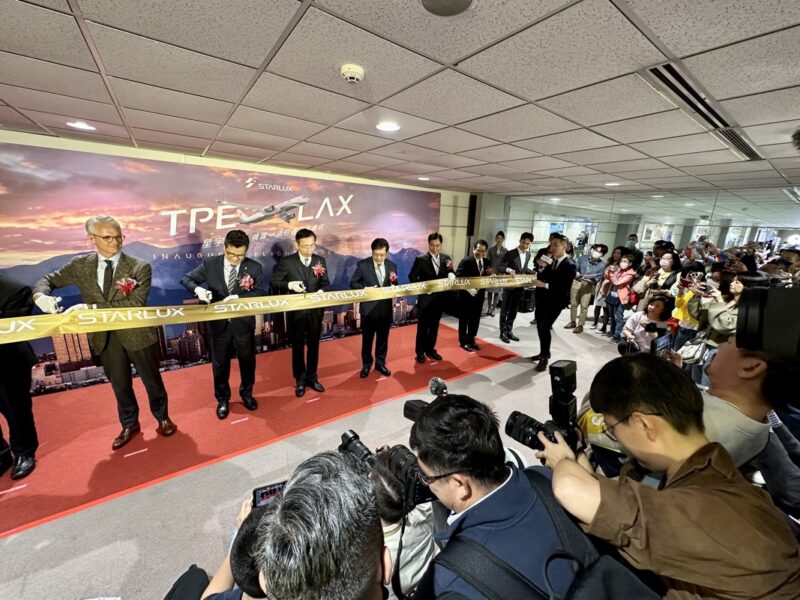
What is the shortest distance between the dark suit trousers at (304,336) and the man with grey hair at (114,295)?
1.22 metres

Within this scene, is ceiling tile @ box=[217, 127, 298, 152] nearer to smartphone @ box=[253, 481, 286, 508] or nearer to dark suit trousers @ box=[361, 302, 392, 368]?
dark suit trousers @ box=[361, 302, 392, 368]

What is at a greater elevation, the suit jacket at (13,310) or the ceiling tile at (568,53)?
the ceiling tile at (568,53)

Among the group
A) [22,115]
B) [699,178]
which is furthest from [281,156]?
[699,178]

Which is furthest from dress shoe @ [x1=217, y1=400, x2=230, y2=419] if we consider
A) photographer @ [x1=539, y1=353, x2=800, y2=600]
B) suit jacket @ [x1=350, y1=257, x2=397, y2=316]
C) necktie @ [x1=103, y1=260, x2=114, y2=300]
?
photographer @ [x1=539, y1=353, x2=800, y2=600]

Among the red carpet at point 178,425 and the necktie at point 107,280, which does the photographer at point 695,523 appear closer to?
the red carpet at point 178,425

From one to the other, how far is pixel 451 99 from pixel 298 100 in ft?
3.26

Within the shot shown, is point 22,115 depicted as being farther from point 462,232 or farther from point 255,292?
point 462,232

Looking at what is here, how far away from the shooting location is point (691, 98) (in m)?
1.84

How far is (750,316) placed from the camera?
866mm

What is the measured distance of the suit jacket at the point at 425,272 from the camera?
14.5 ft

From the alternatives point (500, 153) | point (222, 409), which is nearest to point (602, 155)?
point (500, 153)

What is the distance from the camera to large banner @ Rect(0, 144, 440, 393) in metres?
3.29

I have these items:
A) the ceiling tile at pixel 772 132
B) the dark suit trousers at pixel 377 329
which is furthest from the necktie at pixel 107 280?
the ceiling tile at pixel 772 132

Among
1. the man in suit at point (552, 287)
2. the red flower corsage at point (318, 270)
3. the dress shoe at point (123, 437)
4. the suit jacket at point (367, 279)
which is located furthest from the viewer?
the man in suit at point (552, 287)
